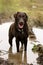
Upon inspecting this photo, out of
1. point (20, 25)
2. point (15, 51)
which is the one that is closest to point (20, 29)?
point (20, 25)

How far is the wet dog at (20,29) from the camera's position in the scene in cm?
206

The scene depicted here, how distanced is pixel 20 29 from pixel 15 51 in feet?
0.66

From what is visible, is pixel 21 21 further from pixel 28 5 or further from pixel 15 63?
pixel 28 5

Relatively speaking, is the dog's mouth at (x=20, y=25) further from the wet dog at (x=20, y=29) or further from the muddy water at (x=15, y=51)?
the muddy water at (x=15, y=51)

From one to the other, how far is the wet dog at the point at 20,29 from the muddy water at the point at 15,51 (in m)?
0.05

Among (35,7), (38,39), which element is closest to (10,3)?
(35,7)

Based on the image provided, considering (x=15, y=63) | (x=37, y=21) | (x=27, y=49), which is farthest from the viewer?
(x=37, y=21)

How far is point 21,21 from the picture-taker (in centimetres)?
204

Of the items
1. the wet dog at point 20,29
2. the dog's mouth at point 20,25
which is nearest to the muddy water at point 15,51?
the wet dog at point 20,29

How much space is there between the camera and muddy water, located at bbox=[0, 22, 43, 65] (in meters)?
2.07

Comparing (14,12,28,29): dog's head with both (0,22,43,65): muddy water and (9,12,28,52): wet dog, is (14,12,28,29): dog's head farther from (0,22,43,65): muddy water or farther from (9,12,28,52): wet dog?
(0,22,43,65): muddy water

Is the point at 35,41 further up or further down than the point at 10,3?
further down

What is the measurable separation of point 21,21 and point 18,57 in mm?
291

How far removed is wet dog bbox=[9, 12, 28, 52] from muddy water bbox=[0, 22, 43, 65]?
0.16 feet
